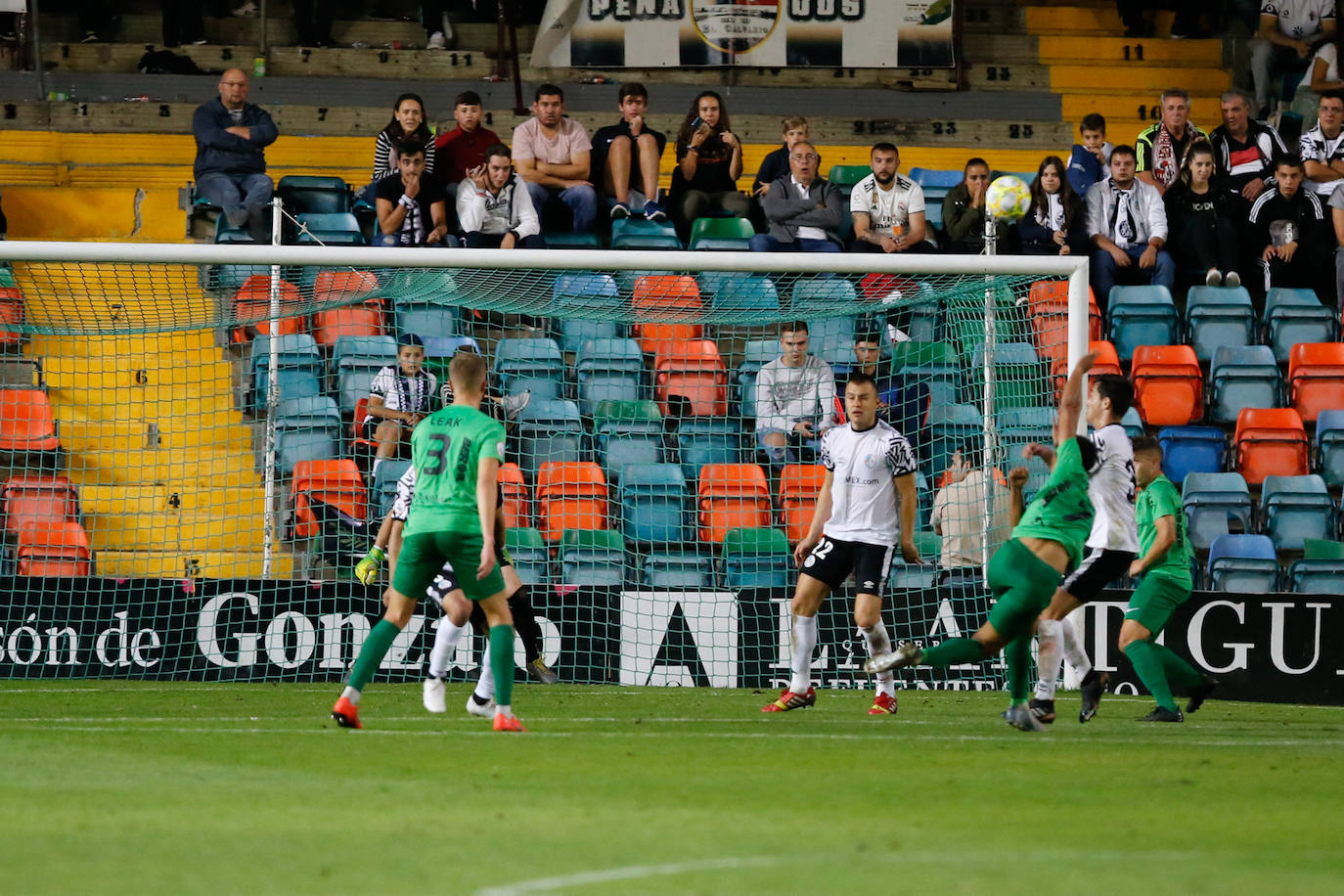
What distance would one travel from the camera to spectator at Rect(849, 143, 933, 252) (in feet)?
49.2

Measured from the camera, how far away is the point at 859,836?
558cm

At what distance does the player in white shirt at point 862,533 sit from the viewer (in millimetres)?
10492

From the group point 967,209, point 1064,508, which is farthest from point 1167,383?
point 1064,508

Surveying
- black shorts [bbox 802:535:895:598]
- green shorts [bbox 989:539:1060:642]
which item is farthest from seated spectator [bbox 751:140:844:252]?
green shorts [bbox 989:539:1060:642]

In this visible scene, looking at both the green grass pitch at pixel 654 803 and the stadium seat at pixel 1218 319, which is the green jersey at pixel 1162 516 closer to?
the green grass pitch at pixel 654 803

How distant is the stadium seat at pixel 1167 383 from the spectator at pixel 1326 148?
2.67 meters

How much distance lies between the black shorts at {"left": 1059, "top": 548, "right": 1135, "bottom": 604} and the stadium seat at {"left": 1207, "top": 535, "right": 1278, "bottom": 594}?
3.67 metres

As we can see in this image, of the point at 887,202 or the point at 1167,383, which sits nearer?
the point at 1167,383

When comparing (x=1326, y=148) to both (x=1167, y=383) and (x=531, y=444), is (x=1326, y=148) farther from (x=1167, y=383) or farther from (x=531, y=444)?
(x=531, y=444)

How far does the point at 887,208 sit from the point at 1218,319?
2.98 metres

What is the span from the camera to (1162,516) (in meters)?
10.3

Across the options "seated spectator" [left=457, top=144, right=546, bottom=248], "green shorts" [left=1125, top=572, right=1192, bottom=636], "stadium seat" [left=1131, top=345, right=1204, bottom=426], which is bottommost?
"green shorts" [left=1125, top=572, right=1192, bottom=636]

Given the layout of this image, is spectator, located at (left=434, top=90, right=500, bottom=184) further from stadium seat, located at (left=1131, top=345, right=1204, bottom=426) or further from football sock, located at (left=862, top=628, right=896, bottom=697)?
football sock, located at (left=862, top=628, right=896, bottom=697)

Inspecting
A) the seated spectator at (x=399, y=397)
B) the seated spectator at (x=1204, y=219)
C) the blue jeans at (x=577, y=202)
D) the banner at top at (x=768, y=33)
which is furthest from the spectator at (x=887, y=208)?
the seated spectator at (x=399, y=397)
